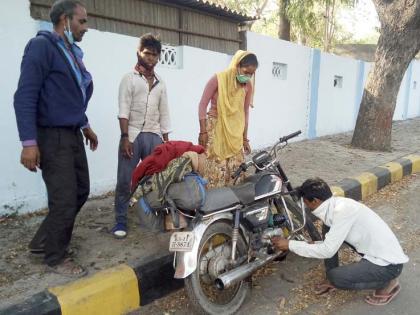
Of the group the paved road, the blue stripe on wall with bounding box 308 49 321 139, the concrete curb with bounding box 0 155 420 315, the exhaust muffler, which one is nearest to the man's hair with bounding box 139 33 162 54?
the concrete curb with bounding box 0 155 420 315

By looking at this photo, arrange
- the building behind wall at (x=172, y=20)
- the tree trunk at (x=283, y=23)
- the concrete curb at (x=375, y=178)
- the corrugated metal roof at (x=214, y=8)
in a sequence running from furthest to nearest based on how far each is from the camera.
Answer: the tree trunk at (x=283, y=23) < the corrugated metal roof at (x=214, y=8) < the concrete curb at (x=375, y=178) < the building behind wall at (x=172, y=20)

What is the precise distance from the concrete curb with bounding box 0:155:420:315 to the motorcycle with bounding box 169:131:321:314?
0.42m

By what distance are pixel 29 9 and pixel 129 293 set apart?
286 centimetres

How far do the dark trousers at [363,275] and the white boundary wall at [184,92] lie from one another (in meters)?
2.87

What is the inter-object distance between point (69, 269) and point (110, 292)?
353 millimetres

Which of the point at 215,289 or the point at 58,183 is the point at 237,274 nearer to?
the point at 215,289

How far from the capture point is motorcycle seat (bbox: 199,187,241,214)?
2610 millimetres

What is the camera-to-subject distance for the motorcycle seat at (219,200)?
103 inches

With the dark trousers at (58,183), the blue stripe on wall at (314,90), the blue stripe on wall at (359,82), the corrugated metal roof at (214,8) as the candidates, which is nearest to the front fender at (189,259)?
the dark trousers at (58,183)

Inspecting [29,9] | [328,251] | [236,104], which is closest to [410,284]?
[328,251]

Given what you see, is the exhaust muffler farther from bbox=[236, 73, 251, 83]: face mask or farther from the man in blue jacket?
bbox=[236, 73, 251, 83]: face mask

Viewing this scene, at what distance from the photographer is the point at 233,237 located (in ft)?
9.06

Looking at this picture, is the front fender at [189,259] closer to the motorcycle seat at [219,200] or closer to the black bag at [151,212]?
the motorcycle seat at [219,200]

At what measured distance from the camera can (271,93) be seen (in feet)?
25.2
